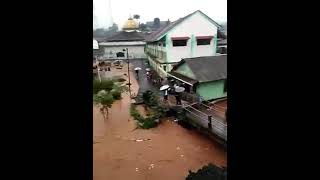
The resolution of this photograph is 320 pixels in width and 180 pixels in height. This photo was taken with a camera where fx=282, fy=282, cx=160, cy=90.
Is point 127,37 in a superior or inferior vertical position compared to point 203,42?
superior

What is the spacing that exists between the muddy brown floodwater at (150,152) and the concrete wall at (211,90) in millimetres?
2578

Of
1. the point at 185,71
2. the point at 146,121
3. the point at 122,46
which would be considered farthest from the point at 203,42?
the point at 122,46

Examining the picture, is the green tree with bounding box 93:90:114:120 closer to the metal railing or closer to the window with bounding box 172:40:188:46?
the metal railing

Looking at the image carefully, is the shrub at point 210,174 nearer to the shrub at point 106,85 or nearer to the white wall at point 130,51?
the shrub at point 106,85

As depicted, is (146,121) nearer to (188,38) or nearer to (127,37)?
(188,38)

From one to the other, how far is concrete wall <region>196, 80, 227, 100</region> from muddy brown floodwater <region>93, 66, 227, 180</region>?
258cm

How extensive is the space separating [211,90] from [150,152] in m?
5.90

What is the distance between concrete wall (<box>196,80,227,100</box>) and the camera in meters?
13.9

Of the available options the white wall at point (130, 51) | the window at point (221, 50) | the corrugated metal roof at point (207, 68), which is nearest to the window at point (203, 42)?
the window at point (221, 50)

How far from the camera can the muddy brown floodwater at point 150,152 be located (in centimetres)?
818

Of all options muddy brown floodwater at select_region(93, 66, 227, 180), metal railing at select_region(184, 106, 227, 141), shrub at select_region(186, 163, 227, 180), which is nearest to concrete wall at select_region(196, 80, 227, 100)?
metal railing at select_region(184, 106, 227, 141)

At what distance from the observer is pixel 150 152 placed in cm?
951
